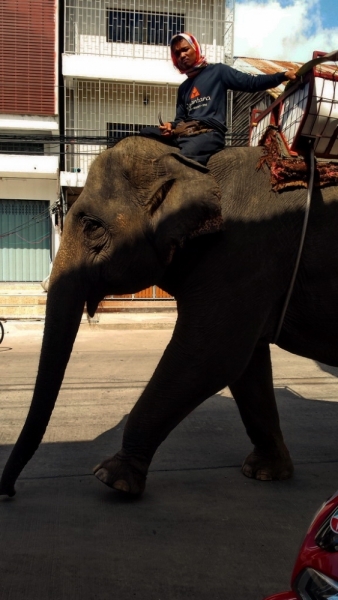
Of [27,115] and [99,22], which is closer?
[27,115]

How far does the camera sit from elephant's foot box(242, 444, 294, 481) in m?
4.11

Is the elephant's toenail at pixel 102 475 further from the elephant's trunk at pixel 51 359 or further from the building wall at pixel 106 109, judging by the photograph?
the building wall at pixel 106 109

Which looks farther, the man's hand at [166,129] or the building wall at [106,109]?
the building wall at [106,109]

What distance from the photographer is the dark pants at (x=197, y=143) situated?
359 centimetres

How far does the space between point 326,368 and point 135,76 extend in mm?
12253

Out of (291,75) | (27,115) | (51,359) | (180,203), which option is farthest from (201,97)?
(27,115)

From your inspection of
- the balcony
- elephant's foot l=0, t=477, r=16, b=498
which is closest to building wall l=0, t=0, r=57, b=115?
the balcony

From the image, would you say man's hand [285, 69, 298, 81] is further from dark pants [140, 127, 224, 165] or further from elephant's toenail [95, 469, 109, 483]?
elephant's toenail [95, 469, 109, 483]

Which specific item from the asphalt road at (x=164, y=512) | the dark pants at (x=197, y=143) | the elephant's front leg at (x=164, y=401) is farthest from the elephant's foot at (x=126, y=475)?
the dark pants at (x=197, y=143)

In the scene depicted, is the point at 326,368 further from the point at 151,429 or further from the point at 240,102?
the point at 240,102

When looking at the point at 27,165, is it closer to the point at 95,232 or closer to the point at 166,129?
the point at 166,129

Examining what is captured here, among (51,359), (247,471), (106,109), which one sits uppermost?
(51,359)

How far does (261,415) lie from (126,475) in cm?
100

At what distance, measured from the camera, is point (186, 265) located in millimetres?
3492
